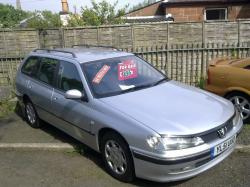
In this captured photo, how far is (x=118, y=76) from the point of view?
5316mm

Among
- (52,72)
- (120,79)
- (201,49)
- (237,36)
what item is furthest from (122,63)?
(237,36)

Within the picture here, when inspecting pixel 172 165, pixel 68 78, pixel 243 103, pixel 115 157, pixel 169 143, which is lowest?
pixel 115 157

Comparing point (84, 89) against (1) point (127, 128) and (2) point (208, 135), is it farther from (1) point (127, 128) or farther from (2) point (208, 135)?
(2) point (208, 135)

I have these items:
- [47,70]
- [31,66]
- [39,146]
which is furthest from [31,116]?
[39,146]

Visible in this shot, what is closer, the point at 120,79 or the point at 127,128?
the point at 127,128

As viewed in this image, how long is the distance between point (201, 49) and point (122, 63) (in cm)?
442

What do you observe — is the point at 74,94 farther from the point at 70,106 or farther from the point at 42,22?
the point at 42,22

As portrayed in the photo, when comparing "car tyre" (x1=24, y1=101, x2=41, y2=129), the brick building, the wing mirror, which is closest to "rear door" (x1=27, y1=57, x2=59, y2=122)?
"car tyre" (x1=24, y1=101, x2=41, y2=129)

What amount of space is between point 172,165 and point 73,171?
1.60 metres

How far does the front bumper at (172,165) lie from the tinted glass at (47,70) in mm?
2442

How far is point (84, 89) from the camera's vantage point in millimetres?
5070

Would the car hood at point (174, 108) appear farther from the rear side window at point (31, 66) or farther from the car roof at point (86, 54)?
the rear side window at point (31, 66)

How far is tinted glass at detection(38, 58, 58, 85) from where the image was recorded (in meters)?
6.00

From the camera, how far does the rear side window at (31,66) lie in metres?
6.64
